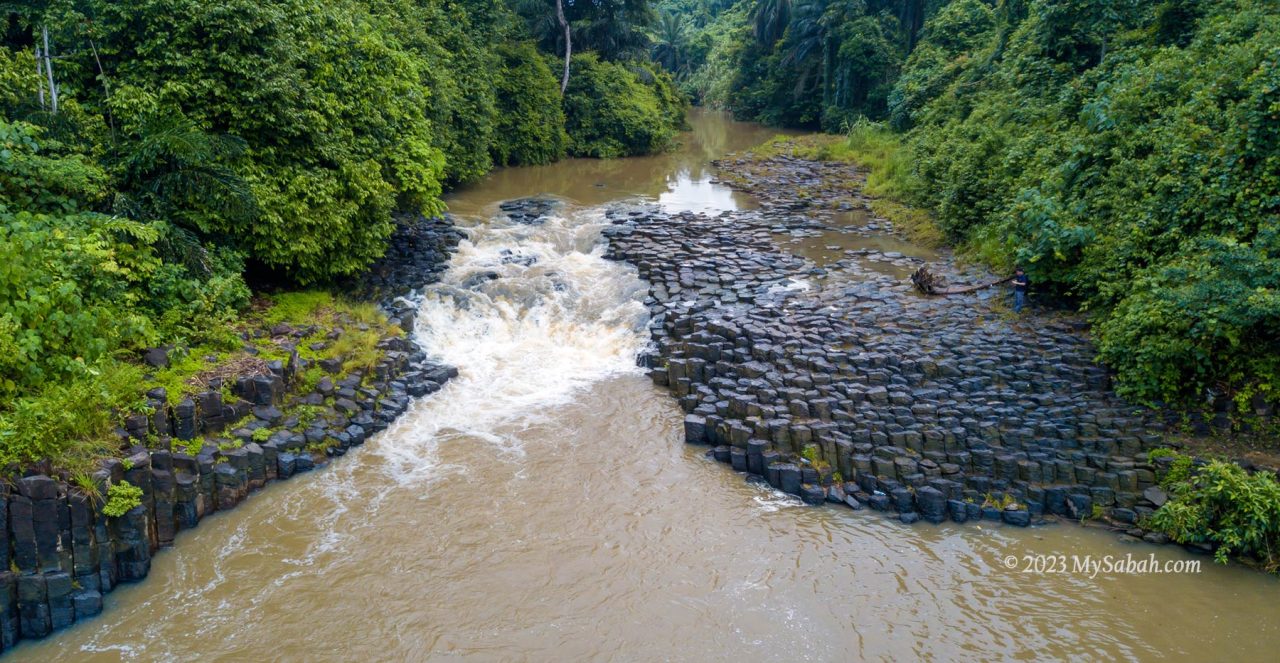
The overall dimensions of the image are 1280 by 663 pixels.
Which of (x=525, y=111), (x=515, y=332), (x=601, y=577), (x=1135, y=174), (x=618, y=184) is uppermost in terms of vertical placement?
(x=525, y=111)

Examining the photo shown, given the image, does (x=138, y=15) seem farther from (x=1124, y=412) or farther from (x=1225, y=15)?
(x=1225, y=15)

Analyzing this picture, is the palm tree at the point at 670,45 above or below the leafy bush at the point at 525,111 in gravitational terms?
above

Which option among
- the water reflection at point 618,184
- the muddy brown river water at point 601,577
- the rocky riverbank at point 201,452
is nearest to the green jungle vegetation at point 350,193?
the rocky riverbank at point 201,452

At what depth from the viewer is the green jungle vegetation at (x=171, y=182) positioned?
31.8 feet

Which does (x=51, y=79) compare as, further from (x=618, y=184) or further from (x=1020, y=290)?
(x=618, y=184)

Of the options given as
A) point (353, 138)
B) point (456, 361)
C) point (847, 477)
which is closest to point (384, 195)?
point (353, 138)

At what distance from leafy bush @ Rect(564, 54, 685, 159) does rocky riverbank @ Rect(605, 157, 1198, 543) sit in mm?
18310

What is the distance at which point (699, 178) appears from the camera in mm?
29297

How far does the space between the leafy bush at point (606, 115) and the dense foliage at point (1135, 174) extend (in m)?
11.5

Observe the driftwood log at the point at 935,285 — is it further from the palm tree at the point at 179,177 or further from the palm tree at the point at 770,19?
the palm tree at the point at 770,19

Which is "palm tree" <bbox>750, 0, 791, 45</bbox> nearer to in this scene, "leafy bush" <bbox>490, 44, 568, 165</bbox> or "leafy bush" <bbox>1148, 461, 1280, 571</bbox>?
"leafy bush" <bbox>490, 44, 568, 165</bbox>

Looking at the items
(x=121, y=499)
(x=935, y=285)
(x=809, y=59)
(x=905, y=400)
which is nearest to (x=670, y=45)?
(x=809, y=59)

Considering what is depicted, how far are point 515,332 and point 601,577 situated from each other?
744 cm

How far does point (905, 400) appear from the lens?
457 inches
